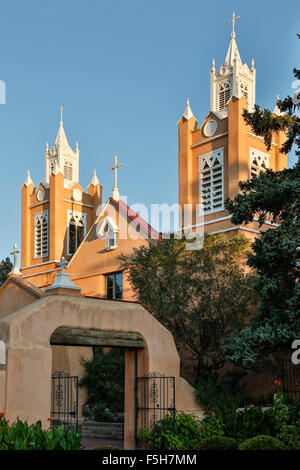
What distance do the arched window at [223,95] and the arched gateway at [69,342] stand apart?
48.6 ft

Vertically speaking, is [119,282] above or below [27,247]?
below

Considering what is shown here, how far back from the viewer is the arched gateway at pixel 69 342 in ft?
45.0

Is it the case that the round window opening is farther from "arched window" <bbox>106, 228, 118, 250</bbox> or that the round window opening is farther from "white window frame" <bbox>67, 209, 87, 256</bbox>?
"white window frame" <bbox>67, 209, 87, 256</bbox>

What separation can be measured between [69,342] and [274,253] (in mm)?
5634

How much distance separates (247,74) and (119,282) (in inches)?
450

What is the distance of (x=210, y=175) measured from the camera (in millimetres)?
27734

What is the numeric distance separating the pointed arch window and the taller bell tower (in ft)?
39.3

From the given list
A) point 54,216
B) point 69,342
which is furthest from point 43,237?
point 69,342

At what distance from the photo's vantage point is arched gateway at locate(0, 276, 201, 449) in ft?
45.0

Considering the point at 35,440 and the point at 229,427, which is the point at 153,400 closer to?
the point at 229,427
